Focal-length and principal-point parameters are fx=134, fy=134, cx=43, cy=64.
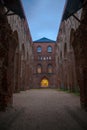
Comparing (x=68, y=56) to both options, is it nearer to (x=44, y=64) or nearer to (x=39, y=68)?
(x=44, y=64)

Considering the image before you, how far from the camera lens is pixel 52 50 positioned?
139 ft

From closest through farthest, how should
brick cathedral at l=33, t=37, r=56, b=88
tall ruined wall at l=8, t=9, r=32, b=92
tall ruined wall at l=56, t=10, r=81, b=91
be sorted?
tall ruined wall at l=8, t=9, r=32, b=92, tall ruined wall at l=56, t=10, r=81, b=91, brick cathedral at l=33, t=37, r=56, b=88

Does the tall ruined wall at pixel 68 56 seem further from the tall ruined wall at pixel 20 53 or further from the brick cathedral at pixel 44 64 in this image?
the brick cathedral at pixel 44 64

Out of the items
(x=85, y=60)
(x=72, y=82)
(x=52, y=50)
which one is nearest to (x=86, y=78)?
(x=85, y=60)

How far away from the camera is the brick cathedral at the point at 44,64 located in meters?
40.1

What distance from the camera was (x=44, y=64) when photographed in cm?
4100

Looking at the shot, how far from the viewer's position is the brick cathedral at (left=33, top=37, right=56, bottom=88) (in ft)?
131

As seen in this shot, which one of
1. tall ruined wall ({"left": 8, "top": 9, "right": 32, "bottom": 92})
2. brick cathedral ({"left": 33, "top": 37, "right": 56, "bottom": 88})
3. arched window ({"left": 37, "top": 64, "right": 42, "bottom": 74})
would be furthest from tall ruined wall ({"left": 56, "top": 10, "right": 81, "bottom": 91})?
arched window ({"left": 37, "top": 64, "right": 42, "bottom": 74})

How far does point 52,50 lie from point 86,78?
36653mm

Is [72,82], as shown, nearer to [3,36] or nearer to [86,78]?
[86,78]

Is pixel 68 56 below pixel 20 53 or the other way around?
below

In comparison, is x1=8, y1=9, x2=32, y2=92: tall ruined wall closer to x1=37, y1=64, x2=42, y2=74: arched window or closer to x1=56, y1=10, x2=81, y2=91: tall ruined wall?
x1=56, y1=10, x2=81, y2=91: tall ruined wall

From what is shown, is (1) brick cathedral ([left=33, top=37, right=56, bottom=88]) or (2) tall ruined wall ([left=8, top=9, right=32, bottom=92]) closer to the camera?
(2) tall ruined wall ([left=8, top=9, right=32, bottom=92])

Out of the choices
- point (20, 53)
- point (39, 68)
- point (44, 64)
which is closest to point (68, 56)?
point (20, 53)
